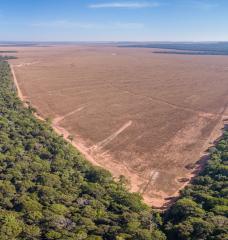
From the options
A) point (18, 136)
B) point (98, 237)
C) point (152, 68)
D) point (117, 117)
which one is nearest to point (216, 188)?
point (98, 237)

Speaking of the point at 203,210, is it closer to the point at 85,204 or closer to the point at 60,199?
the point at 85,204

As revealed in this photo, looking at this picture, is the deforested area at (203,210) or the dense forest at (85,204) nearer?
the dense forest at (85,204)

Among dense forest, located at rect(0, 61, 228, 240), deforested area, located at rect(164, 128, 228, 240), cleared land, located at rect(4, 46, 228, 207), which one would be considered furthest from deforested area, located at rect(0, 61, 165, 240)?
cleared land, located at rect(4, 46, 228, 207)

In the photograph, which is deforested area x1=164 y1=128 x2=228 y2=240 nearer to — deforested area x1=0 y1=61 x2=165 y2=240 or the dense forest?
the dense forest

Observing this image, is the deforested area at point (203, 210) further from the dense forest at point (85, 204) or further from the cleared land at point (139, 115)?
the cleared land at point (139, 115)

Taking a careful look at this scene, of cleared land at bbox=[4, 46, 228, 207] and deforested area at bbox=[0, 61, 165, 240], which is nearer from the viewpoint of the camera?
deforested area at bbox=[0, 61, 165, 240]

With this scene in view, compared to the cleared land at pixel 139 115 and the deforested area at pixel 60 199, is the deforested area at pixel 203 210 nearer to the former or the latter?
the deforested area at pixel 60 199

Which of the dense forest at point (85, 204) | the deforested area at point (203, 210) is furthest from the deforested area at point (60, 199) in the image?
the deforested area at point (203, 210)

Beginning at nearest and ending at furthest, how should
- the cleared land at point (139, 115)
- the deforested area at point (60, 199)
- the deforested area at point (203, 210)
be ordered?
the deforested area at point (60, 199) → the deforested area at point (203, 210) → the cleared land at point (139, 115)

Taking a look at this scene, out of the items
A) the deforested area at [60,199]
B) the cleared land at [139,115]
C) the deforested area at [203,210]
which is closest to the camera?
the deforested area at [60,199]
